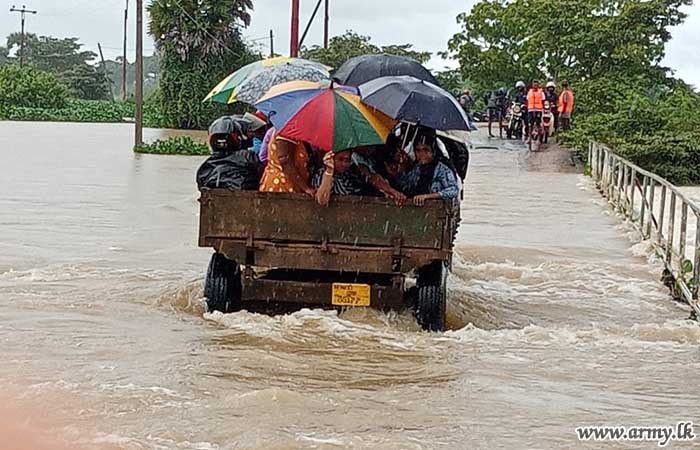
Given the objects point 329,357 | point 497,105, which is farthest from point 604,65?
point 329,357

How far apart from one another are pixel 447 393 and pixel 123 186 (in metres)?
16.3

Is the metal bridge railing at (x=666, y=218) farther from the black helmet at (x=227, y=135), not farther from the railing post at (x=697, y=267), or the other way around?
the black helmet at (x=227, y=135)

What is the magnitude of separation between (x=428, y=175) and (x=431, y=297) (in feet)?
3.07

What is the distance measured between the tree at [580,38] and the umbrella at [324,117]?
95.1ft

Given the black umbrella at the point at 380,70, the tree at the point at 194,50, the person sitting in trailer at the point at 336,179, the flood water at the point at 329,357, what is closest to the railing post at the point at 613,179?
the flood water at the point at 329,357

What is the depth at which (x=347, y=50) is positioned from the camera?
5303cm

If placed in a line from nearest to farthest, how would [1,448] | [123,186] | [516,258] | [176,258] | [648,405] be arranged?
[1,448]
[648,405]
[176,258]
[516,258]
[123,186]

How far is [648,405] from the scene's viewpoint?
23.7ft

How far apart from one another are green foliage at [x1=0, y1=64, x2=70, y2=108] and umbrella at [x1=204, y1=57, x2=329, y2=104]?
61100 millimetres

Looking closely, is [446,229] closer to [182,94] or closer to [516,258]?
[516,258]

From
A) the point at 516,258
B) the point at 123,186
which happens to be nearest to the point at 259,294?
the point at 516,258

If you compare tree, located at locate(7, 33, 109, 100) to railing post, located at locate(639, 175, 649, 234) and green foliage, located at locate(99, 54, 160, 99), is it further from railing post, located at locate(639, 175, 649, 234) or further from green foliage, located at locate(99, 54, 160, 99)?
railing post, located at locate(639, 175, 649, 234)

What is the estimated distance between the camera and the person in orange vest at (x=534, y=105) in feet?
100

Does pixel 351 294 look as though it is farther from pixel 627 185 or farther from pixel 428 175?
pixel 627 185
